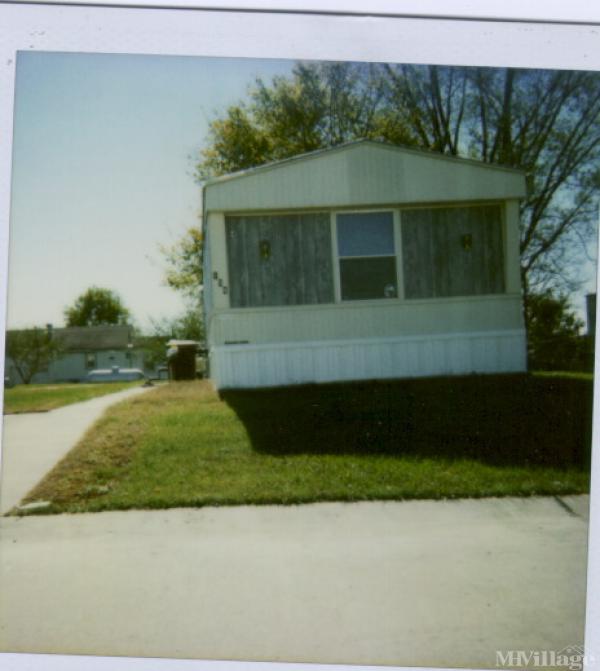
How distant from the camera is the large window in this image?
3.07m

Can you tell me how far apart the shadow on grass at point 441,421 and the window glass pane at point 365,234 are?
881mm

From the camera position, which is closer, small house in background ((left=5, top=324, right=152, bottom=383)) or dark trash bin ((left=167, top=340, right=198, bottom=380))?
small house in background ((left=5, top=324, right=152, bottom=383))

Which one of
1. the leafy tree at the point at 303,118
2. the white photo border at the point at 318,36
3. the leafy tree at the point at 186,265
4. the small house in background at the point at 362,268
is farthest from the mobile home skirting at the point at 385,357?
the leafy tree at the point at 303,118

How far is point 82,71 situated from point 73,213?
552 millimetres

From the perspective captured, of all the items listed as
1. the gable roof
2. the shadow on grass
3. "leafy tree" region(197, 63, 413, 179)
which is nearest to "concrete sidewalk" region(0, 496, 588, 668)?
the shadow on grass

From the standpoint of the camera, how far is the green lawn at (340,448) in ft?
7.52

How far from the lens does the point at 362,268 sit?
3.17 metres

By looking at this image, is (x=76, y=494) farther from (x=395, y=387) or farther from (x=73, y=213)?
(x=395, y=387)

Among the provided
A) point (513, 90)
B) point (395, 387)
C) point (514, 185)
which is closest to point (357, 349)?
point (395, 387)

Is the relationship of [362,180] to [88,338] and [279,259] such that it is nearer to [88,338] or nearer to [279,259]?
[279,259]

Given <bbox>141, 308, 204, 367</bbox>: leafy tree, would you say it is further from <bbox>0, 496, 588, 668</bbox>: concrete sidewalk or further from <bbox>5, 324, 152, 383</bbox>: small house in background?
<bbox>0, 496, 588, 668</bbox>: concrete sidewalk

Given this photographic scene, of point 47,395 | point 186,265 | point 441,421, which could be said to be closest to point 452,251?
point 441,421

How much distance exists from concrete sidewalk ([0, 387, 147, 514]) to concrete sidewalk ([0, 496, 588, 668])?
137mm

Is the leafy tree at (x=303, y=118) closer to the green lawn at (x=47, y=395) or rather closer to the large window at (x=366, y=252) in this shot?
the large window at (x=366, y=252)
